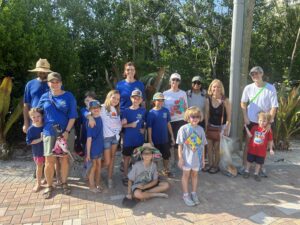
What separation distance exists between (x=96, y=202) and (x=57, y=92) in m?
1.61

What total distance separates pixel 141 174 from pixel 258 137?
80.8 inches

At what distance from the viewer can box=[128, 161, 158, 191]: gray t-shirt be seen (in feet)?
14.8

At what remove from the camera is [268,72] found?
9422 millimetres

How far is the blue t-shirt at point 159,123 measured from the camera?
5004mm

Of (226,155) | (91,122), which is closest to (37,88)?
(91,122)

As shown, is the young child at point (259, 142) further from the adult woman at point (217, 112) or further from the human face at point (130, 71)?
the human face at point (130, 71)

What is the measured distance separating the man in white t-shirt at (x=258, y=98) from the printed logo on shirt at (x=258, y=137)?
0.18 metres

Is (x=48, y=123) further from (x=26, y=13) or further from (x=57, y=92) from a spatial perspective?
(x=26, y=13)

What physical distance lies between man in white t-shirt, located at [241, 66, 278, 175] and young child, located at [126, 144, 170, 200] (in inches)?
74.2

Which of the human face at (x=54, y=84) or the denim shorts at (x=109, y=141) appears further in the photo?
the denim shorts at (x=109, y=141)

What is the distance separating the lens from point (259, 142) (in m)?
5.22

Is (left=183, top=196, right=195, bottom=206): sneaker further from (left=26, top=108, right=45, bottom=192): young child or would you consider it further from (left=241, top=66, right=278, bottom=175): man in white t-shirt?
(left=26, top=108, right=45, bottom=192): young child

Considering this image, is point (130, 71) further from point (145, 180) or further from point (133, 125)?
point (145, 180)

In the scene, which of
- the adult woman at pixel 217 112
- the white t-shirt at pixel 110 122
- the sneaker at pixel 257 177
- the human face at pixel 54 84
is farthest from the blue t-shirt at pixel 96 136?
the sneaker at pixel 257 177
